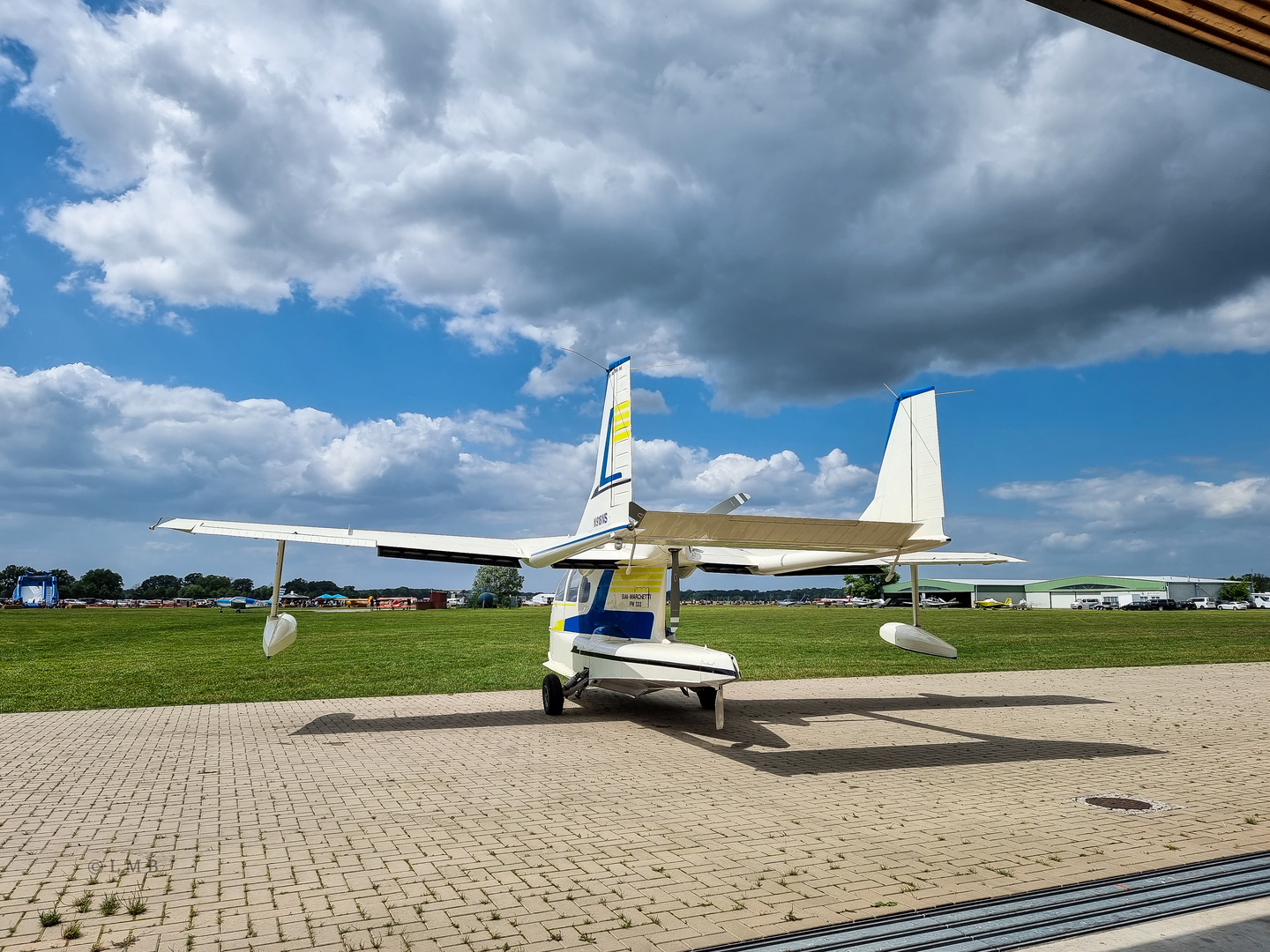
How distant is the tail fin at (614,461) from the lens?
10.1m

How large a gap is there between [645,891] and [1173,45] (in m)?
6.18

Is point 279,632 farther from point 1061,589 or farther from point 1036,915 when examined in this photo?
point 1061,589

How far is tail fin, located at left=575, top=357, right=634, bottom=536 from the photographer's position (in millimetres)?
10070

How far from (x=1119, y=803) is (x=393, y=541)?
1009 cm

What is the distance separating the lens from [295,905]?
4895mm

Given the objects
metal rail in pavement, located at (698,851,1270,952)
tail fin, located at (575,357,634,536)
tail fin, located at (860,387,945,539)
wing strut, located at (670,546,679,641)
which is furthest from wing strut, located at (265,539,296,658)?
metal rail in pavement, located at (698,851,1270,952)

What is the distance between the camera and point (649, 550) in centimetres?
1199

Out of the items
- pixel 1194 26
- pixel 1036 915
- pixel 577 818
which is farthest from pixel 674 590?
pixel 1194 26

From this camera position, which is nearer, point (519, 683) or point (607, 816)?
point (607, 816)

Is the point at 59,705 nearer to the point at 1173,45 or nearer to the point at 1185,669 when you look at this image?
the point at 1173,45

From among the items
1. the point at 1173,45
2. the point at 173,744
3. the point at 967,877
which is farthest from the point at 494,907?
the point at 173,744

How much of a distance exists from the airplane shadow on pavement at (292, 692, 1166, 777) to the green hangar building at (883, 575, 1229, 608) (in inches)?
3477

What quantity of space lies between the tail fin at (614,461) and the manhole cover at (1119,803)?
548 centimetres

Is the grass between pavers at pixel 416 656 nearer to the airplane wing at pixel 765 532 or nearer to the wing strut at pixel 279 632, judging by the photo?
the wing strut at pixel 279 632
